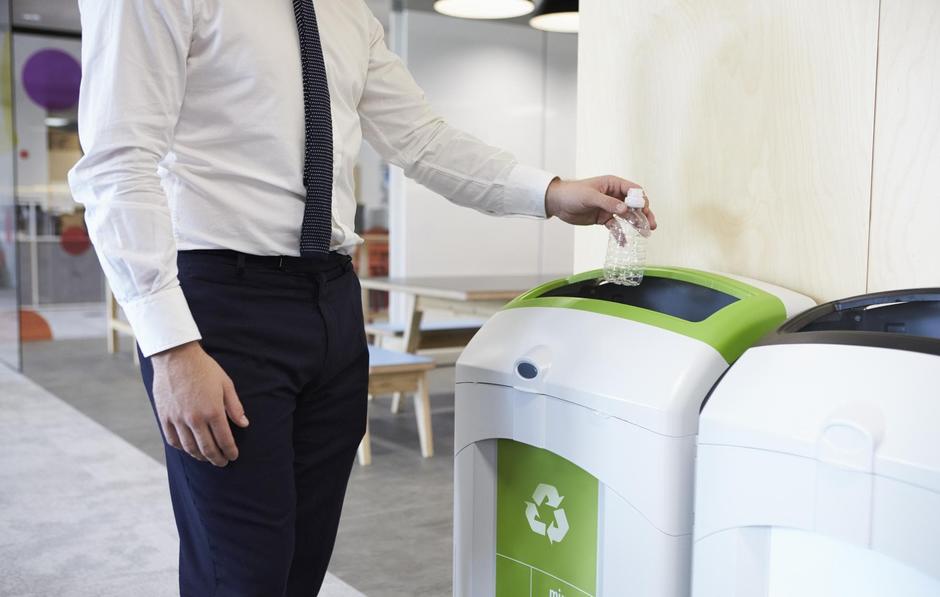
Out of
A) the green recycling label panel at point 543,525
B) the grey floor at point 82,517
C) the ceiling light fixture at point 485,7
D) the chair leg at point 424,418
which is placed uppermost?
the ceiling light fixture at point 485,7

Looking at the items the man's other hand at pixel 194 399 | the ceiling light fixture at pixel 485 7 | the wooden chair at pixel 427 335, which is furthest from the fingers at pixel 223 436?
the ceiling light fixture at pixel 485 7

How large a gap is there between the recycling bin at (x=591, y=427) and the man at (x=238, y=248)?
0.18m

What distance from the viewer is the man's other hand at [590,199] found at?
140 cm

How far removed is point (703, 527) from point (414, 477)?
7.95 feet

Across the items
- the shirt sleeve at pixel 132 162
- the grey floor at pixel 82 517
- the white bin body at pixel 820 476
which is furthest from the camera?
the grey floor at pixel 82 517

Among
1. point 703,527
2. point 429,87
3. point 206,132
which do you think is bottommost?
point 703,527

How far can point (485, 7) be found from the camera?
4.51 meters

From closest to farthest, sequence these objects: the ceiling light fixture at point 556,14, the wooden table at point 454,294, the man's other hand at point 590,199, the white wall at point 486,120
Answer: the man's other hand at point 590,199 < the wooden table at point 454,294 < the ceiling light fixture at point 556,14 < the white wall at point 486,120

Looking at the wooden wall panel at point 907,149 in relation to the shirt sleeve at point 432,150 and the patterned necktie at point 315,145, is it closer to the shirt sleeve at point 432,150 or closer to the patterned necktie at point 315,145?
the shirt sleeve at point 432,150

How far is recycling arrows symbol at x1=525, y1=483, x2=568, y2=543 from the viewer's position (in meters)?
1.30

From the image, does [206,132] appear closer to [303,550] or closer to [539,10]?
[303,550]

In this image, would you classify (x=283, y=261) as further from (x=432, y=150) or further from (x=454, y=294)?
(x=454, y=294)

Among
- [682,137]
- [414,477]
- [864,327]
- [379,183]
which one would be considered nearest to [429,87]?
[379,183]

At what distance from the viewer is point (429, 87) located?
6773mm
